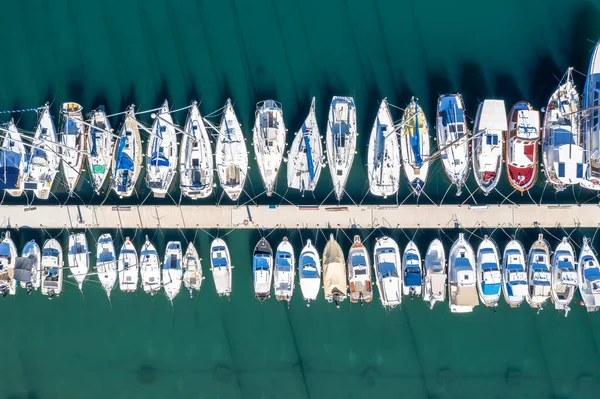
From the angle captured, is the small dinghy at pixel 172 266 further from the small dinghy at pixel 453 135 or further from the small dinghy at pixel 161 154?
the small dinghy at pixel 453 135

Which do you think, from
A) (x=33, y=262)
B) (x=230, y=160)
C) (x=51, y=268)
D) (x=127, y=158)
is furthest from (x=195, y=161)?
(x=33, y=262)

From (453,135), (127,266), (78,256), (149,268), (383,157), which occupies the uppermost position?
(453,135)

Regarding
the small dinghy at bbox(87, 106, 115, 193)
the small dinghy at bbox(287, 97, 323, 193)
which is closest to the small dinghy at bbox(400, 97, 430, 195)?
the small dinghy at bbox(287, 97, 323, 193)

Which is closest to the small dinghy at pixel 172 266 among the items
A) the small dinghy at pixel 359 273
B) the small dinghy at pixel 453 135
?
the small dinghy at pixel 359 273

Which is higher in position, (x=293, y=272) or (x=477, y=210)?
(x=477, y=210)

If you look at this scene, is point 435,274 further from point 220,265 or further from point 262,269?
point 220,265

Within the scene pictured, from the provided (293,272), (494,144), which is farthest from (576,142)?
(293,272)

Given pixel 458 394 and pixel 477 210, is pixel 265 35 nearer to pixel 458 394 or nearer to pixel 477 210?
pixel 477 210
